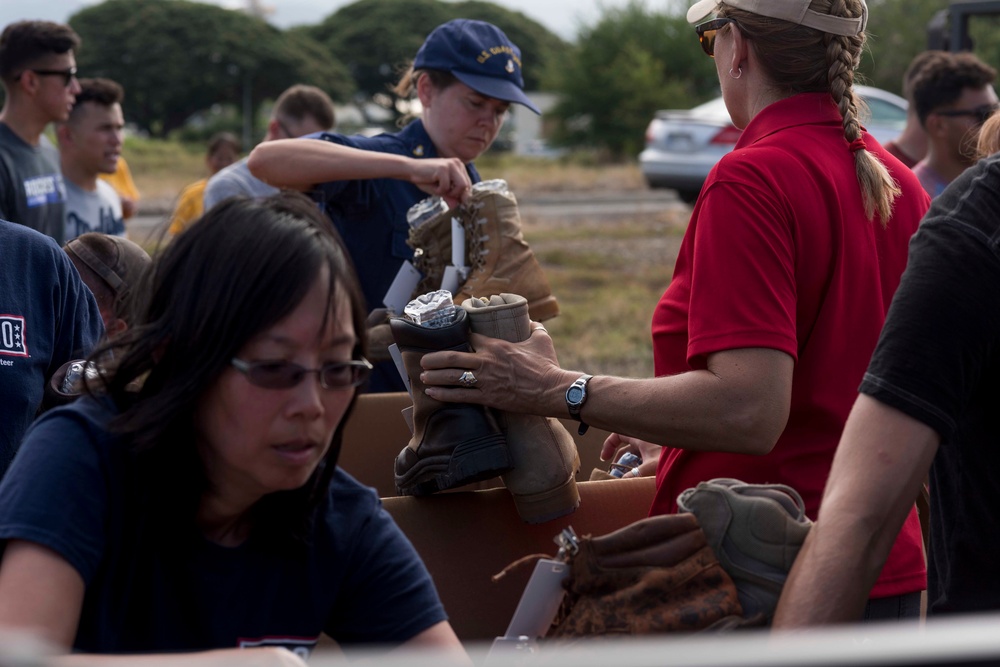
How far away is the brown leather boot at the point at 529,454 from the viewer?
2322 millimetres

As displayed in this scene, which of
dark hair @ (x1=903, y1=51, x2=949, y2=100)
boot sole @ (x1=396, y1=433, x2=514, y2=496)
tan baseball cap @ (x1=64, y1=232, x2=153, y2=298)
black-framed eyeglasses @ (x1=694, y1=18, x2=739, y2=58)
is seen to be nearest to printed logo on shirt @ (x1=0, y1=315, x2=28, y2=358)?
tan baseball cap @ (x1=64, y1=232, x2=153, y2=298)

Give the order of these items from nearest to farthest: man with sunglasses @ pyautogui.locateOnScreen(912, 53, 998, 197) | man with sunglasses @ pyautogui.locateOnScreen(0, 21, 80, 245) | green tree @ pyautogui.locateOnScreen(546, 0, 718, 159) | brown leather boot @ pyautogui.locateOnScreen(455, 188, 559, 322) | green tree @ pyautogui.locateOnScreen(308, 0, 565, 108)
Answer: brown leather boot @ pyautogui.locateOnScreen(455, 188, 559, 322)
man with sunglasses @ pyautogui.locateOnScreen(0, 21, 80, 245)
man with sunglasses @ pyautogui.locateOnScreen(912, 53, 998, 197)
green tree @ pyautogui.locateOnScreen(546, 0, 718, 159)
green tree @ pyautogui.locateOnScreen(308, 0, 565, 108)

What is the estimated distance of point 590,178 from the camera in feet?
76.3

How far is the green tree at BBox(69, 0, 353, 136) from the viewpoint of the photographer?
44.1m

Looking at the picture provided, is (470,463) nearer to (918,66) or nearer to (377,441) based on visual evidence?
(377,441)

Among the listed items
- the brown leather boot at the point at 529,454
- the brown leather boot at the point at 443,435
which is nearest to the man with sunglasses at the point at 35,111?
the brown leather boot at the point at 443,435

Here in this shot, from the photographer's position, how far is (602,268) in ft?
38.5

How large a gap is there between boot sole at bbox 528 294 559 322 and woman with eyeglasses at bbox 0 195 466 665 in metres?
1.43

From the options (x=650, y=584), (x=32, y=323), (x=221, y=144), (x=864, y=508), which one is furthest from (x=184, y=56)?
(x=864, y=508)

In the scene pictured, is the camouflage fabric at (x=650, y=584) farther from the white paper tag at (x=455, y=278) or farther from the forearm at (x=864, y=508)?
the white paper tag at (x=455, y=278)

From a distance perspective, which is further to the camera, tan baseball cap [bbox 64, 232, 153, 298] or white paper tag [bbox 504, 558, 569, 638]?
tan baseball cap [bbox 64, 232, 153, 298]

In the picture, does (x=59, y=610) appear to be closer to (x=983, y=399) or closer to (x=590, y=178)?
(x=983, y=399)

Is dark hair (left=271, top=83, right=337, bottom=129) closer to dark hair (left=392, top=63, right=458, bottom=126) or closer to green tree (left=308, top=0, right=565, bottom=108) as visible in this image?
dark hair (left=392, top=63, right=458, bottom=126)

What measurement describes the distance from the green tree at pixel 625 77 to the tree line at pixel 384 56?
0.11 feet
